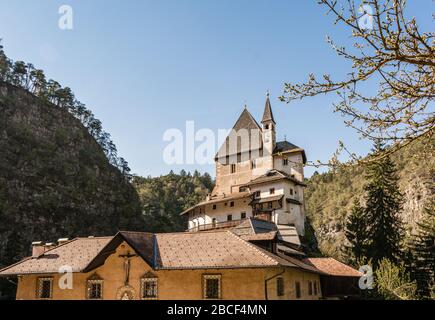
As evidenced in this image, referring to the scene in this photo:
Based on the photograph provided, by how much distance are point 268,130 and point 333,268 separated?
30.6 metres

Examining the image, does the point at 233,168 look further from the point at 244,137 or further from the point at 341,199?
the point at 341,199

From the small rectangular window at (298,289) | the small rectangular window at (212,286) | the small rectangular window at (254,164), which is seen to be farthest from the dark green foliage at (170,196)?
the small rectangular window at (212,286)

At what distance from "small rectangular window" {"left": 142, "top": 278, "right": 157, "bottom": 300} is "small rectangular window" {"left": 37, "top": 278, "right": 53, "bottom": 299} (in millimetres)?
6019

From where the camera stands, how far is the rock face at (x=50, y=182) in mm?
64188

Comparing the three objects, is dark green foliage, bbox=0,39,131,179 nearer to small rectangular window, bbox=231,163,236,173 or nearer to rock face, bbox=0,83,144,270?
rock face, bbox=0,83,144,270

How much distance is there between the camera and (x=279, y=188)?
5284 cm

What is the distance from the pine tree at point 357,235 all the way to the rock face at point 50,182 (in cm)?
4619

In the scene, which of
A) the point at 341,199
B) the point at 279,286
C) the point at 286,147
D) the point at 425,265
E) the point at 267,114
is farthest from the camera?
the point at 341,199

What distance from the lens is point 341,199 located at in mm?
110625

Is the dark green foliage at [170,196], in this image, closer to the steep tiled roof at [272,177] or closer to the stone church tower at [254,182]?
the stone church tower at [254,182]

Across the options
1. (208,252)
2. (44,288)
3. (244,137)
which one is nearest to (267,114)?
(244,137)

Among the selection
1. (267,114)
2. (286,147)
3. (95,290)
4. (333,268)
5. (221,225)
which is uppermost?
(267,114)

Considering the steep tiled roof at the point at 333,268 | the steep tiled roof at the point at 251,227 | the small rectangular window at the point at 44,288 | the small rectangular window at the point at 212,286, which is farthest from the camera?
the steep tiled roof at the point at 251,227
